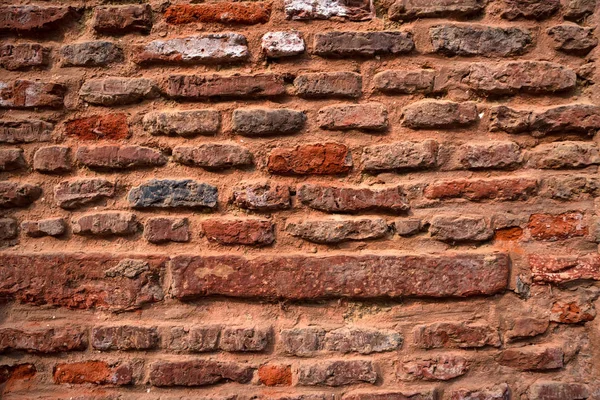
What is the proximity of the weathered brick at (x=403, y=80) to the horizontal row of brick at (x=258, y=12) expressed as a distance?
181mm

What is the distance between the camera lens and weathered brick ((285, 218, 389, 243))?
128 cm

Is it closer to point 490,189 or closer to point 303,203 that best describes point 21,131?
point 303,203

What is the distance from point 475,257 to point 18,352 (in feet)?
4.63

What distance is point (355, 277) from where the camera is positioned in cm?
127

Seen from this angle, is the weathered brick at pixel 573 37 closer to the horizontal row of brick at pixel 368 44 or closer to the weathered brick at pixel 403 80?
the horizontal row of brick at pixel 368 44

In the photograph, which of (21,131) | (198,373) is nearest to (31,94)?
(21,131)

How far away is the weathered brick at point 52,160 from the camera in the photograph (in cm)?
133

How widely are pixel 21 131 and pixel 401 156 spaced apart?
119cm

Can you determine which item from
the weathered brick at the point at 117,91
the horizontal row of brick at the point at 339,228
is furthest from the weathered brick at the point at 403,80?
the weathered brick at the point at 117,91

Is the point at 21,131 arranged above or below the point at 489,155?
below

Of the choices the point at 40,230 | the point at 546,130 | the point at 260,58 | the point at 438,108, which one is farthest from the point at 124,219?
the point at 546,130

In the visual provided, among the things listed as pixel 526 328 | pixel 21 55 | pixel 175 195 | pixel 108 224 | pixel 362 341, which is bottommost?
pixel 362 341

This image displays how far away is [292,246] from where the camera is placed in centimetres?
130

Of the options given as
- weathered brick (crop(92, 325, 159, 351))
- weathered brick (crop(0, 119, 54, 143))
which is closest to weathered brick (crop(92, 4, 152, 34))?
weathered brick (crop(0, 119, 54, 143))
